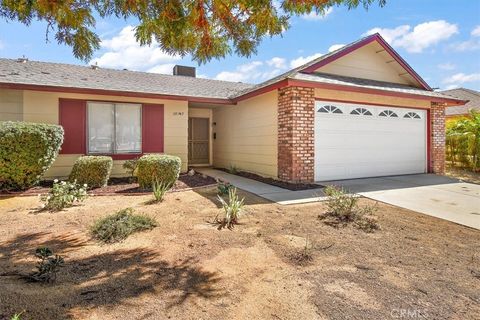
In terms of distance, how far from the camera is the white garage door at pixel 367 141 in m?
8.70

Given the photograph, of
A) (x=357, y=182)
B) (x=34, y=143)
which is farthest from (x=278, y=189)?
(x=34, y=143)

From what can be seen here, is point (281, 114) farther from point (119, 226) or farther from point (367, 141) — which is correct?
point (119, 226)

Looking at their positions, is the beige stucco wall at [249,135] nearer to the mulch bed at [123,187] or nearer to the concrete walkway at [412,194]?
the concrete walkway at [412,194]

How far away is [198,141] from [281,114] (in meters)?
5.71

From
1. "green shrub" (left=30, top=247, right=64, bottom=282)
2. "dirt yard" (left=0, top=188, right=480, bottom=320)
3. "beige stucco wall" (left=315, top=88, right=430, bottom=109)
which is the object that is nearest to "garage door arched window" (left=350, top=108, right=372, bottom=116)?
"beige stucco wall" (left=315, top=88, right=430, bottom=109)

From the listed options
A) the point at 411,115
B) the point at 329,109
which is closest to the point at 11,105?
the point at 329,109

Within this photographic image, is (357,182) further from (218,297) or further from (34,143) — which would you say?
(34,143)

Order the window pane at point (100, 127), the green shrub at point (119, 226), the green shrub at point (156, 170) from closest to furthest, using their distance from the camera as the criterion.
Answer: the green shrub at point (119, 226) < the green shrub at point (156, 170) < the window pane at point (100, 127)

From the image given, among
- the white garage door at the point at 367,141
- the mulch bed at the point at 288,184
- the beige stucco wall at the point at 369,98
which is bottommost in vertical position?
the mulch bed at the point at 288,184

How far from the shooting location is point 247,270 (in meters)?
3.17

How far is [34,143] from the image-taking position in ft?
22.2

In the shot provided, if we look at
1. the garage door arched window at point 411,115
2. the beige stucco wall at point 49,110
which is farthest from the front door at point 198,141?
the garage door arched window at point 411,115

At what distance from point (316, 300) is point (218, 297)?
86 centimetres

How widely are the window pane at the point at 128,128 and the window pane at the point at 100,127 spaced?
20 cm
